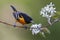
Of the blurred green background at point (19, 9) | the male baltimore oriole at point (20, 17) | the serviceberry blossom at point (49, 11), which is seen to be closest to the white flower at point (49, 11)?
the serviceberry blossom at point (49, 11)

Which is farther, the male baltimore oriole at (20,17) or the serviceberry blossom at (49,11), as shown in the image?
the male baltimore oriole at (20,17)

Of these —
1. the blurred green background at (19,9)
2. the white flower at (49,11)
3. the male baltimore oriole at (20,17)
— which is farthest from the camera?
the blurred green background at (19,9)

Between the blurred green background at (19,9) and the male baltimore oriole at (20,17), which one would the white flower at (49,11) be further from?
the blurred green background at (19,9)

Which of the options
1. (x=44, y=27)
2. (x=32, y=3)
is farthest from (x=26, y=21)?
(x=32, y=3)

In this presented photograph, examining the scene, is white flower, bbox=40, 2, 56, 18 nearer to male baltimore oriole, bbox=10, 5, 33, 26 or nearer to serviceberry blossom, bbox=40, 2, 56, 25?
serviceberry blossom, bbox=40, 2, 56, 25

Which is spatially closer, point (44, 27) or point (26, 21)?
point (44, 27)

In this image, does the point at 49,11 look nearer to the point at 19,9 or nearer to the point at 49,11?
the point at 49,11

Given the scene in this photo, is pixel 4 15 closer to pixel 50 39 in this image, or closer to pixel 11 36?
pixel 11 36

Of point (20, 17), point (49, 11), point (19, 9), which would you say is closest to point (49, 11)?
point (49, 11)

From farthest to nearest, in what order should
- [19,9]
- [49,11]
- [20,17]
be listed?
1. [19,9]
2. [20,17]
3. [49,11]

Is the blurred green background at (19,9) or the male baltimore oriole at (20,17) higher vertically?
the blurred green background at (19,9)

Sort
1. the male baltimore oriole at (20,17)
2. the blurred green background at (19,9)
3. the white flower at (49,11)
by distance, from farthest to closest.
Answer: the blurred green background at (19,9) < the male baltimore oriole at (20,17) < the white flower at (49,11)
